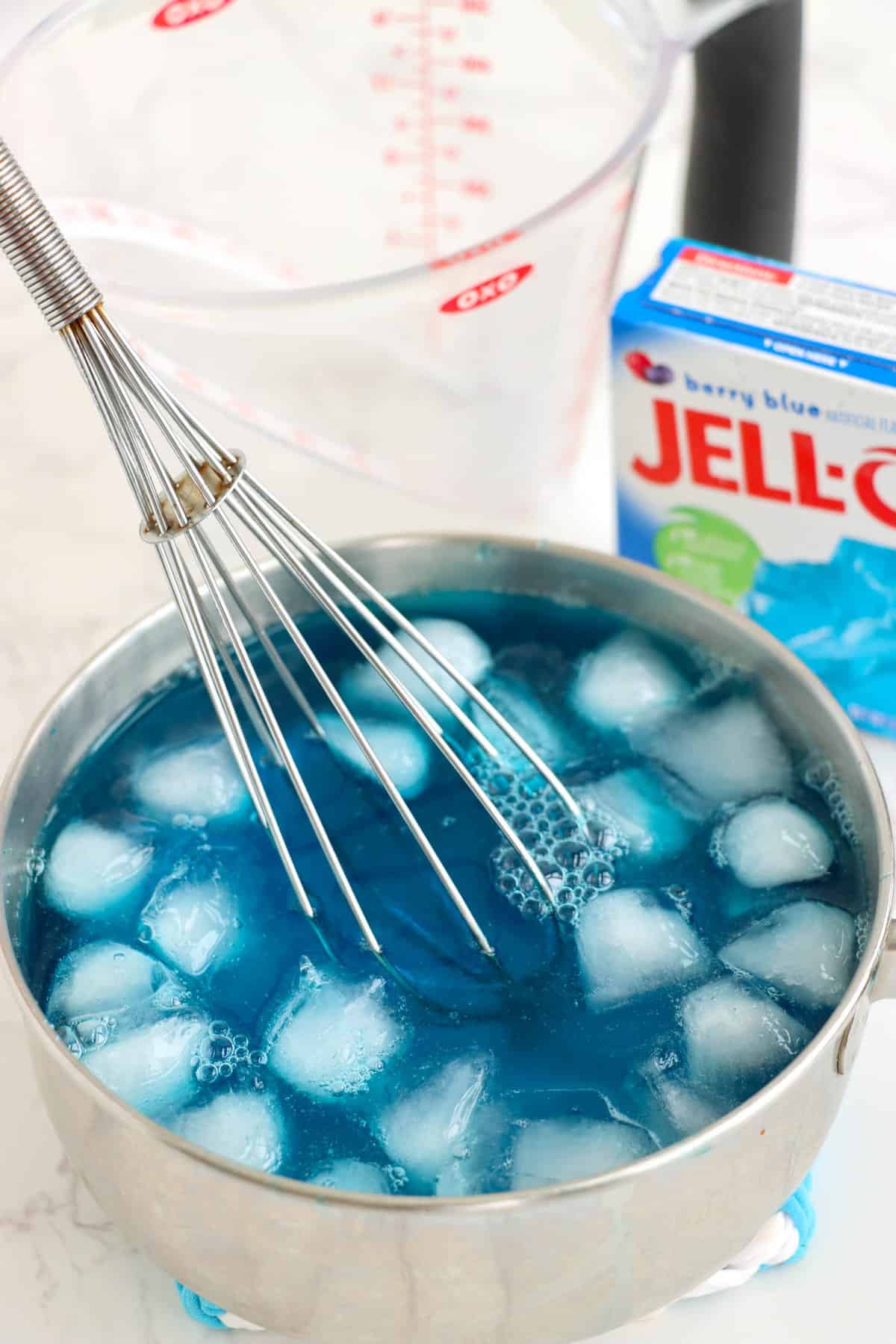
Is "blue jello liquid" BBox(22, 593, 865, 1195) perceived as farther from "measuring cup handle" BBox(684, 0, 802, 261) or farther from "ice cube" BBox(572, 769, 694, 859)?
"measuring cup handle" BBox(684, 0, 802, 261)

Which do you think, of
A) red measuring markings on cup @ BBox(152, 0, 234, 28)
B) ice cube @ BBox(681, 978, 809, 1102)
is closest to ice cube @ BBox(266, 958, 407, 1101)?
ice cube @ BBox(681, 978, 809, 1102)

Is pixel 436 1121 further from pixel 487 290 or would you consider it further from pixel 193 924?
pixel 487 290

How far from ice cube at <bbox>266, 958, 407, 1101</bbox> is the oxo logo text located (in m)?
0.35

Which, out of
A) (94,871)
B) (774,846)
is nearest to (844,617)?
(774,846)

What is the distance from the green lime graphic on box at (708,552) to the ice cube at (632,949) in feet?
0.83

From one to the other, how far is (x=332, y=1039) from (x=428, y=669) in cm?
22

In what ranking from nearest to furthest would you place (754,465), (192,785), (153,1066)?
1. (153,1066)
2. (192,785)
3. (754,465)

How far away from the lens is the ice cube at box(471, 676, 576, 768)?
2.22ft

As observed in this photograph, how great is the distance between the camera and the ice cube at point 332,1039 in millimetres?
544

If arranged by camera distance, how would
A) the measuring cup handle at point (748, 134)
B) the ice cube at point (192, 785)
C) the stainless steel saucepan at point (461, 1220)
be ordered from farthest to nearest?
the measuring cup handle at point (748, 134) < the ice cube at point (192, 785) < the stainless steel saucepan at point (461, 1220)

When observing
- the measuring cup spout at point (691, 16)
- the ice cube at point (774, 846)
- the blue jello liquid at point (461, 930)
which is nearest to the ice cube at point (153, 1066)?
the blue jello liquid at point (461, 930)

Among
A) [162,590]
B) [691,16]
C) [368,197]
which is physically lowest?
[162,590]

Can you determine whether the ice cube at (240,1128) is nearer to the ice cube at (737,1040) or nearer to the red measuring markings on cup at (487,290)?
the ice cube at (737,1040)

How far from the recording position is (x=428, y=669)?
0.71m
